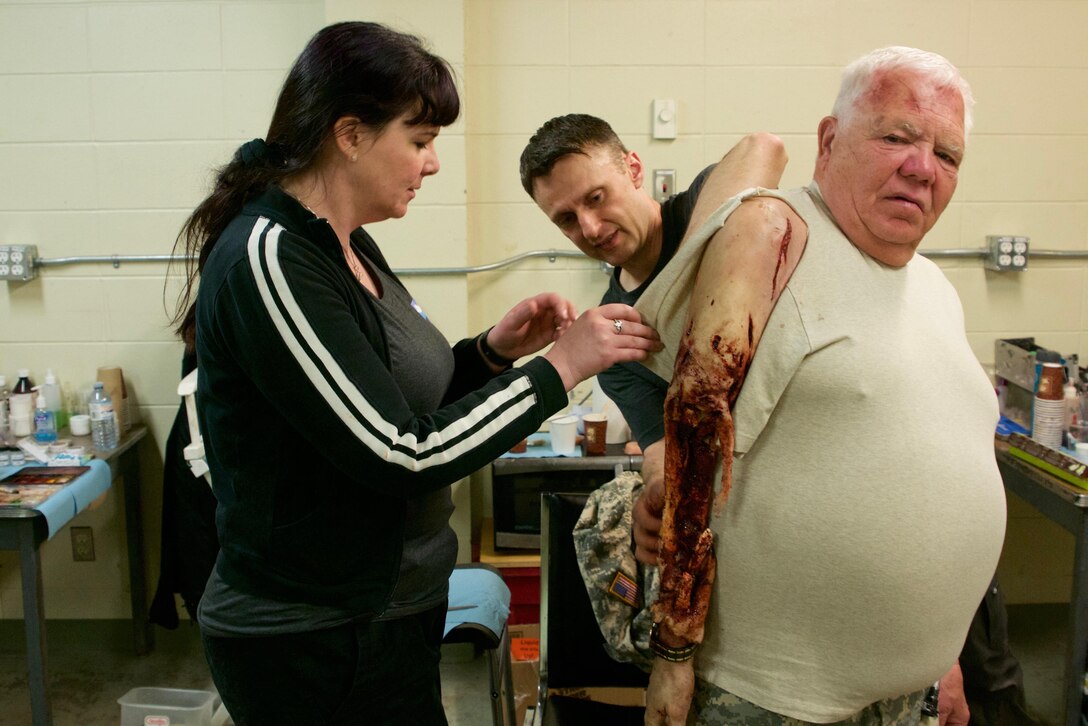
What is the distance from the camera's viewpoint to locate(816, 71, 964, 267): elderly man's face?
1.09 meters

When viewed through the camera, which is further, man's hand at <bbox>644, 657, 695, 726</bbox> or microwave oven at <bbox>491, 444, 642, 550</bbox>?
microwave oven at <bbox>491, 444, 642, 550</bbox>

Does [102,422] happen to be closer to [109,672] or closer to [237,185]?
[109,672]

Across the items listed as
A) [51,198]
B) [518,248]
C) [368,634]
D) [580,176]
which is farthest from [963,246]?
[51,198]

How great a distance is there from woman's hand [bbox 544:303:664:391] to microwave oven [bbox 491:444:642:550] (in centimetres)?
154

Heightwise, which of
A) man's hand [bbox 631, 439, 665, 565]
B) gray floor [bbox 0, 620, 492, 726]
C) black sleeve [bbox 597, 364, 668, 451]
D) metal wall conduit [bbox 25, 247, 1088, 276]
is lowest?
gray floor [bbox 0, 620, 492, 726]

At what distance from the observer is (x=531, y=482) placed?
2818 mm

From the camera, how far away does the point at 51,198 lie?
3.09 metres

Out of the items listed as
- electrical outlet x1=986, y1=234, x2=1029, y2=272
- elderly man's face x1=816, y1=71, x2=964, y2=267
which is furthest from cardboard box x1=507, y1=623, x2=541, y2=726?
electrical outlet x1=986, y1=234, x2=1029, y2=272

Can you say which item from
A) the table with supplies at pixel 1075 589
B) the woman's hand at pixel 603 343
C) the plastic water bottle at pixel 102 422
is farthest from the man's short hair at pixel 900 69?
the plastic water bottle at pixel 102 422

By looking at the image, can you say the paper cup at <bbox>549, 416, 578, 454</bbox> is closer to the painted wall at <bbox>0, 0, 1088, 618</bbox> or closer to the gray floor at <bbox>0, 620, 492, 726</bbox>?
the painted wall at <bbox>0, 0, 1088, 618</bbox>

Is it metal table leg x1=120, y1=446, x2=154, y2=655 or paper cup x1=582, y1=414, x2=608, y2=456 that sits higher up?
paper cup x1=582, y1=414, x2=608, y2=456

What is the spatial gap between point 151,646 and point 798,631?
2965mm

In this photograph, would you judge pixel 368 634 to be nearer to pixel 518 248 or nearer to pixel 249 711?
pixel 249 711

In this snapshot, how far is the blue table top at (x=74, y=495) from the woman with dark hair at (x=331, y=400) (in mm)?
1367
